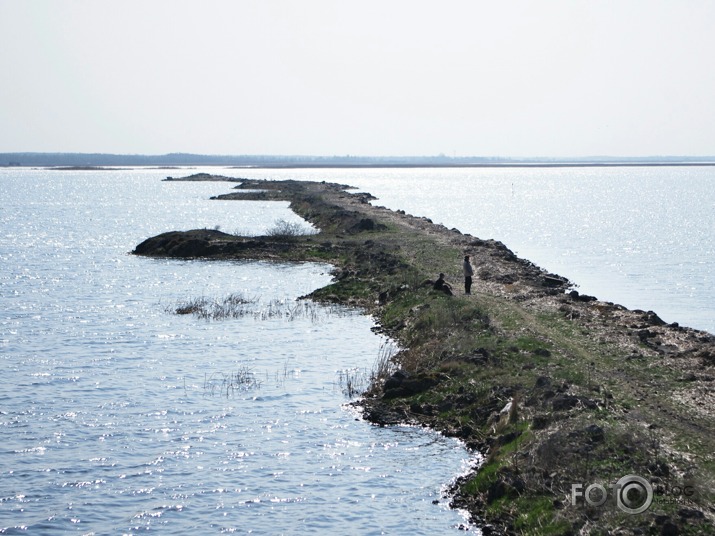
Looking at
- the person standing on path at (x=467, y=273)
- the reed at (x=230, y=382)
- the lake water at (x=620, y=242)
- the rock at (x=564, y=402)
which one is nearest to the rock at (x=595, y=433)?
the rock at (x=564, y=402)

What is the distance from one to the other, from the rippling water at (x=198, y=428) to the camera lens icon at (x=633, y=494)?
3.51 metres

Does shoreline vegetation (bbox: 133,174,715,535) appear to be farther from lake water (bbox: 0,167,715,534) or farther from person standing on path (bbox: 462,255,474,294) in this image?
lake water (bbox: 0,167,715,534)

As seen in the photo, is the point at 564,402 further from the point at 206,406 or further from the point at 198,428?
the point at 206,406

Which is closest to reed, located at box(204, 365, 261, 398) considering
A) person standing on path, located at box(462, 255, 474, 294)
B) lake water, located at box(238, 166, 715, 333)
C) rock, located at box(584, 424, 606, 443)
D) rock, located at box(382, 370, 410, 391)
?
rock, located at box(382, 370, 410, 391)

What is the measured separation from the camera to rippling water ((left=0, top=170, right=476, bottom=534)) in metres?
19.1

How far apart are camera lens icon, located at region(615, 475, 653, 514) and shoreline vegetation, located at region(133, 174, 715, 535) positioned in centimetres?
3

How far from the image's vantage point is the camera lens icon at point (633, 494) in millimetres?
16078

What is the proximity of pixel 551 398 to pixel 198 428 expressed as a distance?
10012mm

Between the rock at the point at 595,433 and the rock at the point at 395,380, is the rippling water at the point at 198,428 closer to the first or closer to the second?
the rock at the point at 395,380

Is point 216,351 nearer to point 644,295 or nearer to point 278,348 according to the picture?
point 278,348

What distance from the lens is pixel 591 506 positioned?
652 inches

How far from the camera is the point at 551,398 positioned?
22391mm

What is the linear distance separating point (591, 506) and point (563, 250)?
6862 centimetres

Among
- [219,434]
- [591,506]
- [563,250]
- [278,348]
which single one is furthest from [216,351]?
[563,250]
